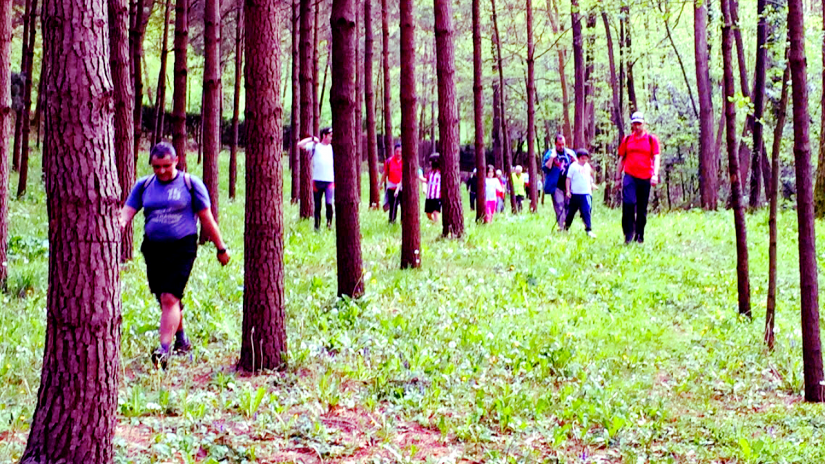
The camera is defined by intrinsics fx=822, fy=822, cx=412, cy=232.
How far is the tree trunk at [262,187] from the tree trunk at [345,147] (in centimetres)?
161

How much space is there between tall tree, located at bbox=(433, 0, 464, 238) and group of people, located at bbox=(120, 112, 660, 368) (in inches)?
34.8

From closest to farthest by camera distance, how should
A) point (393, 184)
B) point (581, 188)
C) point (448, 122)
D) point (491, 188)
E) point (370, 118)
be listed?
1. point (448, 122)
2. point (581, 188)
3. point (393, 184)
4. point (370, 118)
5. point (491, 188)

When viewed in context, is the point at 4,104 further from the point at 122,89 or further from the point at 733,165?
the point at 733,165

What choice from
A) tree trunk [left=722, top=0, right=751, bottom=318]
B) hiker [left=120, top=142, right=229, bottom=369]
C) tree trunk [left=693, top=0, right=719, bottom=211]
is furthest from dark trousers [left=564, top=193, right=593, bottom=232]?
hiker [left=120, top=142, right=229, bottom=369]

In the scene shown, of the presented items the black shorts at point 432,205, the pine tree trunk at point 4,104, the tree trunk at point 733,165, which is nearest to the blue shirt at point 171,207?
the pine tree trunk at point 4,104

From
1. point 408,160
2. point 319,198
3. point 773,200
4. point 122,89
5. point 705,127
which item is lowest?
point 773,200

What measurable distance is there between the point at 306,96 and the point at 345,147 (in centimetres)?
808

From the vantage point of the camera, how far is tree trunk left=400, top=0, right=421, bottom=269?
35.8ft

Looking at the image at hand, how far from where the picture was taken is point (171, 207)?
704 cm

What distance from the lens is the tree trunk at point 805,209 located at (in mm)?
6488

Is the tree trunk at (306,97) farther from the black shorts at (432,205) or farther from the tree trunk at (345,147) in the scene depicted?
the tree trunk at (345,147)

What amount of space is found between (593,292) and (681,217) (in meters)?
9.15

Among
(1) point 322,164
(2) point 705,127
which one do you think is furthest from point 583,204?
(2) point 705,127

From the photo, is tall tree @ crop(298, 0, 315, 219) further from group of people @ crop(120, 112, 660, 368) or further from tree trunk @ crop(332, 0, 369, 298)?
tree trunk @ crop(332, 0, 369, 298)
